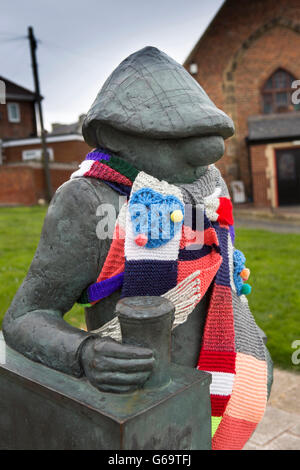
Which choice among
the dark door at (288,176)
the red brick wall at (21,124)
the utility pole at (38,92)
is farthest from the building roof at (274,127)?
the red brick wall at (21,124)

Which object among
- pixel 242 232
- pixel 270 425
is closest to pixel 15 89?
pixel 242 232

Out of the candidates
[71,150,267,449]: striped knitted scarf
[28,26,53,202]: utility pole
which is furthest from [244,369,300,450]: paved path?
[28,26,53,202]: utility pole

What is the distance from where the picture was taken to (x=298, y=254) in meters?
7.49

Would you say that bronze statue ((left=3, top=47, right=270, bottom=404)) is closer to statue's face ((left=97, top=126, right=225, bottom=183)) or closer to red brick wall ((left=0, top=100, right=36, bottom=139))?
statue's face ((left=97, top=126, right=225, bottom=183))

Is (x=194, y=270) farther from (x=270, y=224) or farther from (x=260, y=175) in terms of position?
(x=260, y=175)

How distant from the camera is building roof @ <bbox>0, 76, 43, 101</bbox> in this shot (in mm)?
27750

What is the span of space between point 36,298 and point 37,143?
26.1 meters

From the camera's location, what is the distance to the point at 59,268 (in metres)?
1.34

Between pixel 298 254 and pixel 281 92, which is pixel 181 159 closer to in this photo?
pixel 298 254

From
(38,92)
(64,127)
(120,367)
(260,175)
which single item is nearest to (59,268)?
(120,367)

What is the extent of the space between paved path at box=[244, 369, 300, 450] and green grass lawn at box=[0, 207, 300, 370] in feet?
1.16

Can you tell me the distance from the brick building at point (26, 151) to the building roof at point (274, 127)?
610 centimetres

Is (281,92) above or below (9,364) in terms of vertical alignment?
above

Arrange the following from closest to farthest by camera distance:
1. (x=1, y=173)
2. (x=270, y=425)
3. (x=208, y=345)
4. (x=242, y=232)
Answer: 1. (x=208, y=345)
2. (x=270, y=425)
3. (x=242, y=232)
4. (x=1, y=173)
